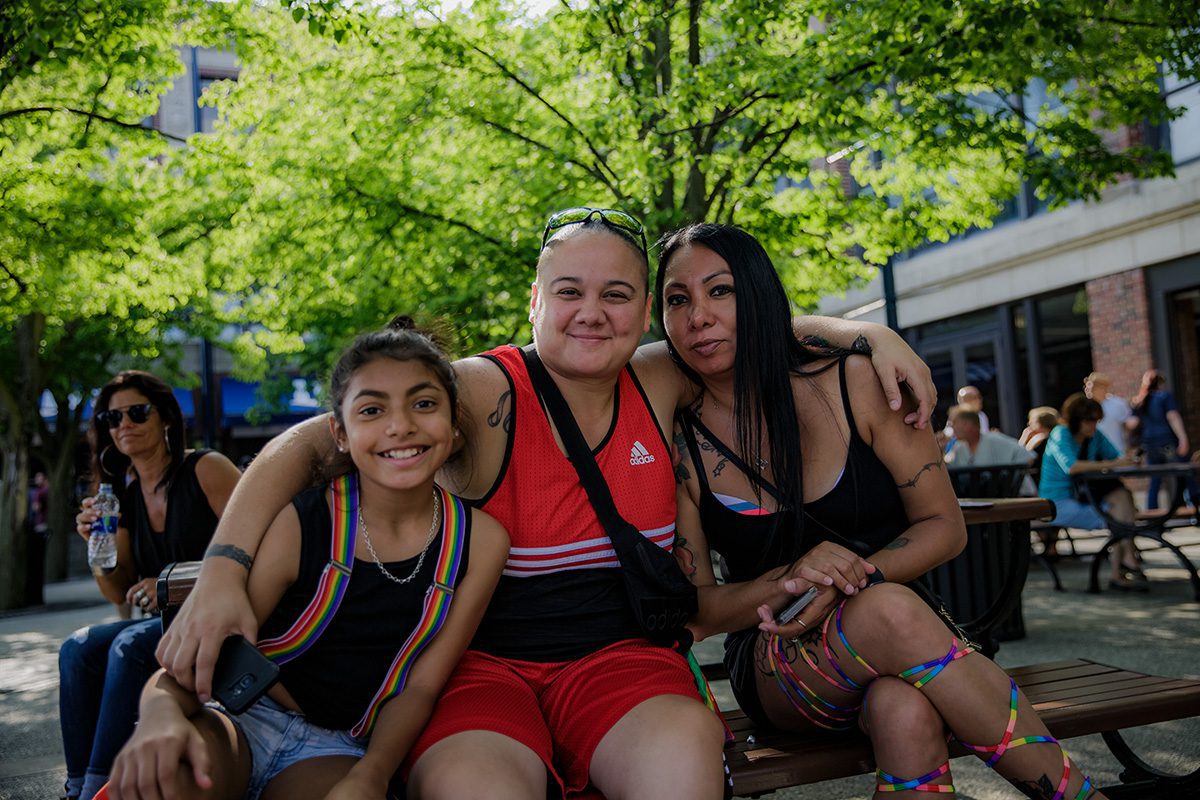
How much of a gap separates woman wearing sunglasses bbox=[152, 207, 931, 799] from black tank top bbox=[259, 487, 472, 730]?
6.4 inches

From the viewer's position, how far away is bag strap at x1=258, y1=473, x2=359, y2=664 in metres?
2.46

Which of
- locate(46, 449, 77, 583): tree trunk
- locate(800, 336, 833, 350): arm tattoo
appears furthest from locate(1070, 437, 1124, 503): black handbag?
locate(46, 449, 77, 583): tree trunk

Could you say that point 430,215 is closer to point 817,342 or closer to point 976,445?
point 976,445

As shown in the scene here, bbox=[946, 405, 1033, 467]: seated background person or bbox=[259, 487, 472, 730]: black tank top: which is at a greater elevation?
bbox=[946, 405, 1033, 467]: seated background person

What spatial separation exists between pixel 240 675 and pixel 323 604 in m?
0.31

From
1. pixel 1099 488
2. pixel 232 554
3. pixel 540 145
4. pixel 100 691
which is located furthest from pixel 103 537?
pixel 1099 488

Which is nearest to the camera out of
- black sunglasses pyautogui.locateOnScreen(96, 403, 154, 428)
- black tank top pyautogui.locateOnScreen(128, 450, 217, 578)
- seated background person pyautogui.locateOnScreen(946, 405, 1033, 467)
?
black tank top pyautogui.locateOnScreen(128, 450, 217, 578)

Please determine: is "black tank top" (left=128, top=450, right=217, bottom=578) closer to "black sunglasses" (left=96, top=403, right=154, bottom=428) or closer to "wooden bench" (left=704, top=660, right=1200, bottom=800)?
"black sunglasses" (left=96, top=403, right=154, bottom=428)

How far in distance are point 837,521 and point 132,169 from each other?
10.4 metres

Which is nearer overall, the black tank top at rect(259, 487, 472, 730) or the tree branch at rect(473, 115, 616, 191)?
the black tank top at rect(259, 487, 472, 730)

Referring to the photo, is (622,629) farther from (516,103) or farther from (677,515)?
(516,103)

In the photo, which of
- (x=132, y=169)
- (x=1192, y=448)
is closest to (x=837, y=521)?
(x=132, y=169)

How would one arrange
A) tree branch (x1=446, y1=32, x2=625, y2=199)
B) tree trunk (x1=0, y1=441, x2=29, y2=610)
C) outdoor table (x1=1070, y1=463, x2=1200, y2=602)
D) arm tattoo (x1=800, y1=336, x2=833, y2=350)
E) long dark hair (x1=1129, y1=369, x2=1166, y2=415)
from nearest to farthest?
arm tattoo (x1=800, y1=336, x2=833, y2=350) → outdoor table (x1=1070, y1=463, x2=1200, y2=602) → tree branch (x1=446, y1=32, x2=625, y2=199) → long dark hair (x1=1129, y1=369, x2=1166, y2=415) → tree trunk (x1=0, y1=441, x2=29, y2=610)

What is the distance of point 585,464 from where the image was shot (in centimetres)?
277
